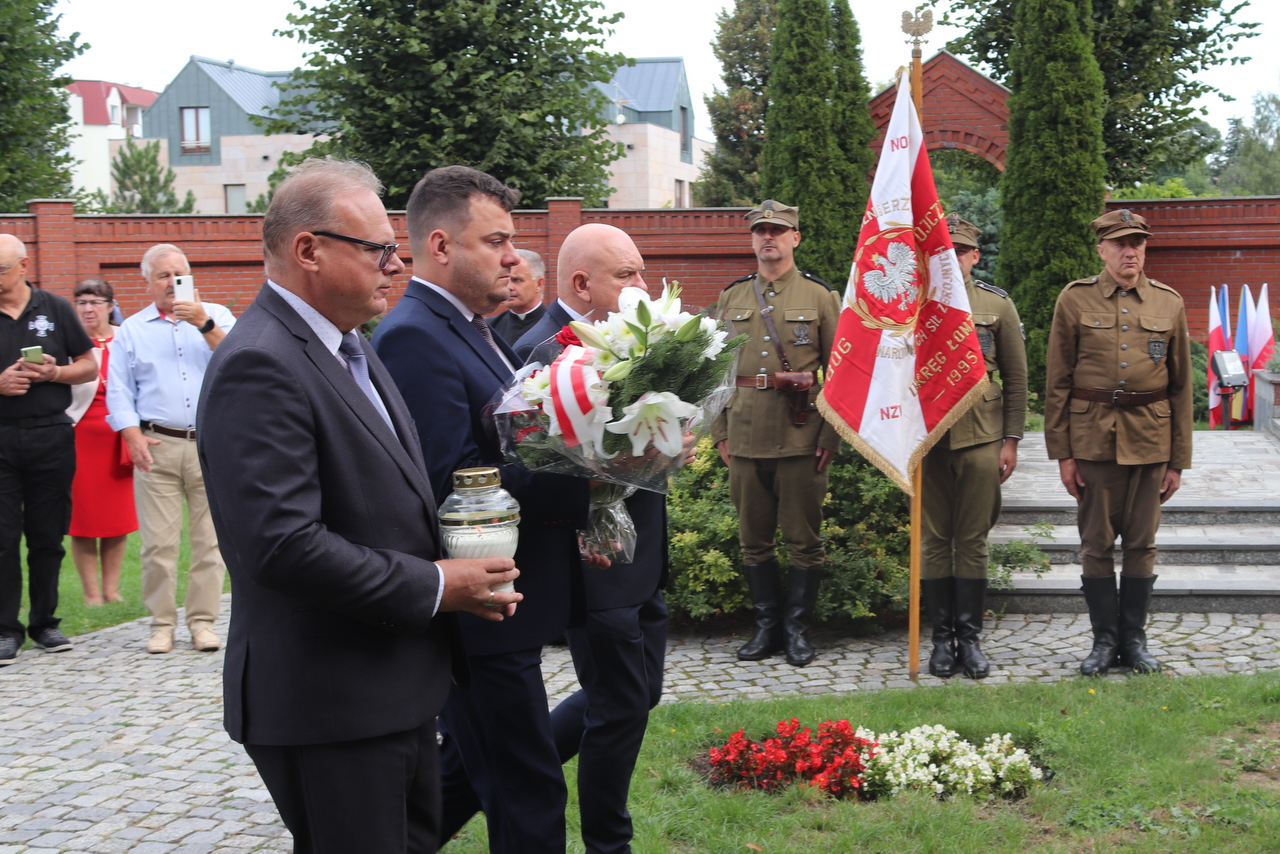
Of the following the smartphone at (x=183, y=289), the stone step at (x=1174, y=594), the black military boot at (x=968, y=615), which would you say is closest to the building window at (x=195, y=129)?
the smartphone at (x=183, y=289)

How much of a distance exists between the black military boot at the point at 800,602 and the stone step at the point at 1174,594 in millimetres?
1416

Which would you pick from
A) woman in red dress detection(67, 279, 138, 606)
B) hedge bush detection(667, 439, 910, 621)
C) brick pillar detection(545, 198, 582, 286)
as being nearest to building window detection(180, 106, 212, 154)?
brick pillar detection(545, 198, 582, 286)

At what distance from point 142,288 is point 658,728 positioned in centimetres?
1488

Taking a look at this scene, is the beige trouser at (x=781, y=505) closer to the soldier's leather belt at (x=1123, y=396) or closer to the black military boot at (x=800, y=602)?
the black military boot at (x=800, y=602)

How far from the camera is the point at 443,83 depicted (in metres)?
16.1

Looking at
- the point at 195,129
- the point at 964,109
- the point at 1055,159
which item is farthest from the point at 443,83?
the point at 195,129

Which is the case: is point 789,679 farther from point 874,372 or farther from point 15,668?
point 15,668

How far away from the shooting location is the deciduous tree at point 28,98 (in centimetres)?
1603

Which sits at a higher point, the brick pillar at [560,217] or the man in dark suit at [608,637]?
the brick pillar at [560,217]

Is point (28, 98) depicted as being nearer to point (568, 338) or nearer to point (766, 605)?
point (766, 605)

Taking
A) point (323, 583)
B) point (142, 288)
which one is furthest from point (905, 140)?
point (142, 288)

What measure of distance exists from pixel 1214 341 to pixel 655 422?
16.5 m

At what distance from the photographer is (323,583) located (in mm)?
2135

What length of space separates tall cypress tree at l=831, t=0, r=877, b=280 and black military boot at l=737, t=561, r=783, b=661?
480 inches
